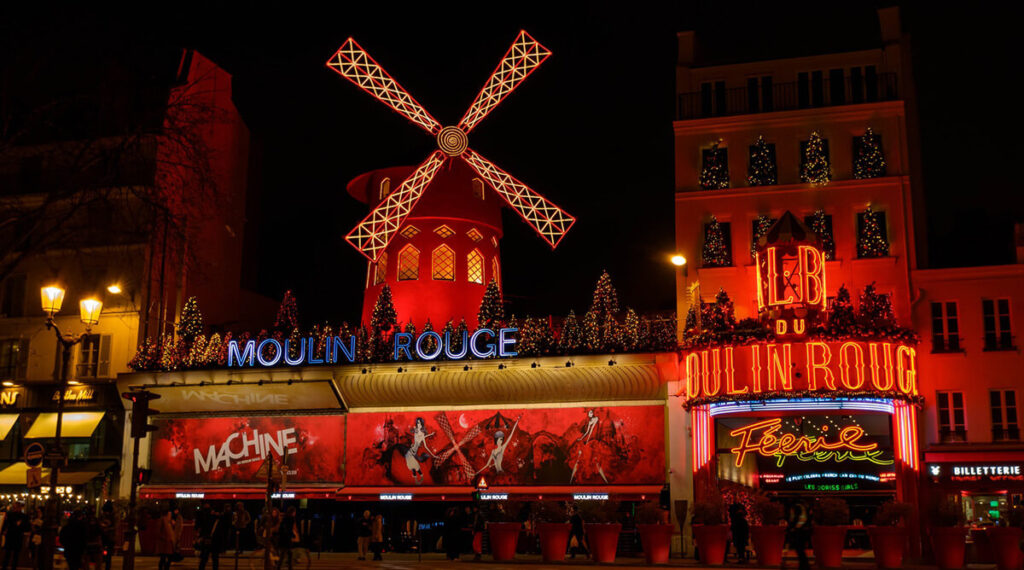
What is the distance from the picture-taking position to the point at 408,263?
2733 cm

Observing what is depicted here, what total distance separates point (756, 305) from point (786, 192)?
2530 mm

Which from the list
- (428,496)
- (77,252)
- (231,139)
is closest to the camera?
(77,252)

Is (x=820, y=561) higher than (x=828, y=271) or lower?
lower

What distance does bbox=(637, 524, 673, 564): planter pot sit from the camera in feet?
62.8

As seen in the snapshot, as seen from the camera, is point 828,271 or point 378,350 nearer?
point 828,271

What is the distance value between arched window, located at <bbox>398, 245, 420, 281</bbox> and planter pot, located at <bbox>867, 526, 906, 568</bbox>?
1287cm

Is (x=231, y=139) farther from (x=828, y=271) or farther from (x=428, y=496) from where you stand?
(x=828, y=271)

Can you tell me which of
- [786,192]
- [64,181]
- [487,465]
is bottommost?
[487,465]

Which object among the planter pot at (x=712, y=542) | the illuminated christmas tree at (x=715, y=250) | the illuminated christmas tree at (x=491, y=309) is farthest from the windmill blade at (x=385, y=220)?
the planter pot at (x=712, y=542)

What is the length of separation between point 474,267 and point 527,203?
6.70ft

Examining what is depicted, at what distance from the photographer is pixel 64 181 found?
1449cm

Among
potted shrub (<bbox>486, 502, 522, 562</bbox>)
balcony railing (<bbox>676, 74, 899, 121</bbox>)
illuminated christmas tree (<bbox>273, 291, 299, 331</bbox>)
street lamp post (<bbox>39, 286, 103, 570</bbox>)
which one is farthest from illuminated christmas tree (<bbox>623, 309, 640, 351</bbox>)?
street lamp post (<bbox>39, 286, 103, 570</bbox>)

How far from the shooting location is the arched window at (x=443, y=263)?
2708cm

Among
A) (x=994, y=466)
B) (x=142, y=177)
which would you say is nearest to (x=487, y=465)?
(x=994, y=466)
